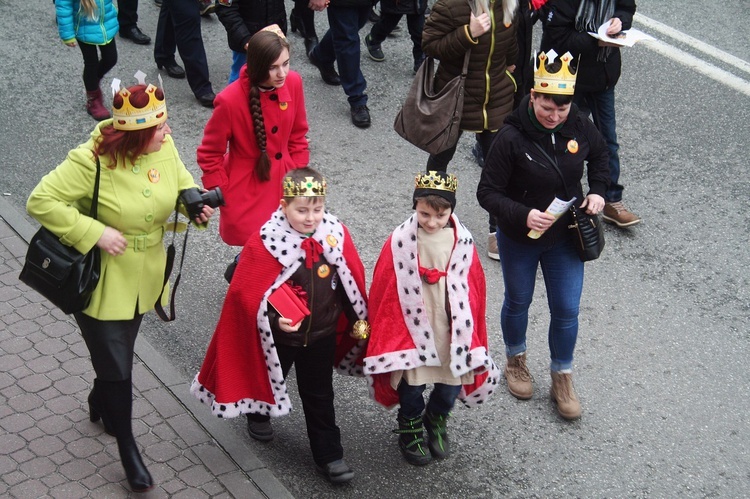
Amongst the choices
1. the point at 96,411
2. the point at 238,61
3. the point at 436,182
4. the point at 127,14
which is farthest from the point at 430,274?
the point at 127,14

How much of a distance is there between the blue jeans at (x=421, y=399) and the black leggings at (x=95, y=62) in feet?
15.0

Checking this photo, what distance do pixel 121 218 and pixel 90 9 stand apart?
402 cm

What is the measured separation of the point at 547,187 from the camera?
5.04 m

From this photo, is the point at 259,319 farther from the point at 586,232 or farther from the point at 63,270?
the point at 586,232

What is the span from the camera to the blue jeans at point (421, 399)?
15.9 ft

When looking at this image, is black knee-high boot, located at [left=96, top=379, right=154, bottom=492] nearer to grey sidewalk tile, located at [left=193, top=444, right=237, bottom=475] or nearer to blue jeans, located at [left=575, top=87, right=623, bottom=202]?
grey sidewalk tile, located at [left=193, top=444, right=237, bottom=475]

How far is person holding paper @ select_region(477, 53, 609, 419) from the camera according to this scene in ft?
16.1

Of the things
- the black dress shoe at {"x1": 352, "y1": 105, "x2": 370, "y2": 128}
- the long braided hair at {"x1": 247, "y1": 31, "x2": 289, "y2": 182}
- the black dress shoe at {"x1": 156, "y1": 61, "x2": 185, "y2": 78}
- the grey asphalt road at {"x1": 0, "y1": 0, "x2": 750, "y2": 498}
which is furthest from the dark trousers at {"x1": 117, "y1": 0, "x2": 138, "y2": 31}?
the long braided hair at {"x1": 247, "y1": 31, "x2": 289, "y2": 182}

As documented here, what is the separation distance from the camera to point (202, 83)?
8.55 meters

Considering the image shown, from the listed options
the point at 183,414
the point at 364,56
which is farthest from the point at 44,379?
the point at 364,56

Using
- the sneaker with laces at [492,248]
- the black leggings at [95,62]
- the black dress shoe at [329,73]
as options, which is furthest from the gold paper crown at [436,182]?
the black dress shoe at [329,73]

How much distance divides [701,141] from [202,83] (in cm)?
445

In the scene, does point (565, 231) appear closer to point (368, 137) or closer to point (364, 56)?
point (368, 137)

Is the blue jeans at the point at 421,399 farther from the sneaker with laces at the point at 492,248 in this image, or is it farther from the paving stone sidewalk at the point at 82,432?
the sneaker with laces at the point at 492,248
